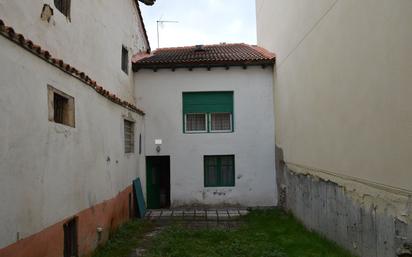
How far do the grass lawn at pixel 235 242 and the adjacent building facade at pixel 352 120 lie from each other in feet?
1.23

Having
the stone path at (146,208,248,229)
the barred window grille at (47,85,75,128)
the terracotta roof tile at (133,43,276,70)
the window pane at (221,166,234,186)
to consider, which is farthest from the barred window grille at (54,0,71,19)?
the window pane at (221,166,234,186)

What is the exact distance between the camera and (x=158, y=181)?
1301cm

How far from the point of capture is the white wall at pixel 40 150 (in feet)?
12.8

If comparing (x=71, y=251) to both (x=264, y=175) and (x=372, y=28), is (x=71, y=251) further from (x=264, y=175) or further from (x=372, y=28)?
(x=264, y=175)

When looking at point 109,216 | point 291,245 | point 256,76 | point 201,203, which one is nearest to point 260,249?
point 291,245

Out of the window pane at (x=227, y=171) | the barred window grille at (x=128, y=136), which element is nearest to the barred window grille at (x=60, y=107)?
the barred window grille at (x=128, y=136)

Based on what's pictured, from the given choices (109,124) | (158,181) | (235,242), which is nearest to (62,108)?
(109,124)

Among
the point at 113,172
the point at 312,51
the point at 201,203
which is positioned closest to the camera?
the point at 312,51

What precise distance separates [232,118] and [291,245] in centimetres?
589

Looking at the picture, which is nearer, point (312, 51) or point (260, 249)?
point (260, 249)

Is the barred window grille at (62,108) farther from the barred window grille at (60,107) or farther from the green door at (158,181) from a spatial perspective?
the green door at (158,181)

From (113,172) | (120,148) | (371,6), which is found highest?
(371,6)

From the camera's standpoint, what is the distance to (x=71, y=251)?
19.6ft

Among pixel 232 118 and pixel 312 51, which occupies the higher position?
pixel 312 51
